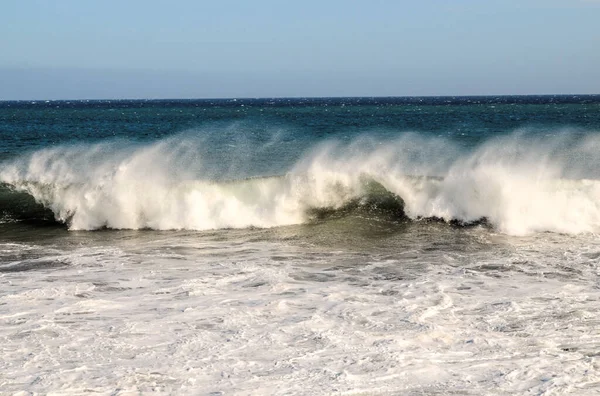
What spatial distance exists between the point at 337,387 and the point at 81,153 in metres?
15.1

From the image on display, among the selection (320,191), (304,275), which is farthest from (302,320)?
(320,191)

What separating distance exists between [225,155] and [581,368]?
18581mm

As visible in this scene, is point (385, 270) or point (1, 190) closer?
point (385, 270)

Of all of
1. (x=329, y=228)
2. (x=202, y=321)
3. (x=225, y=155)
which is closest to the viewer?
(x=202, y=321)

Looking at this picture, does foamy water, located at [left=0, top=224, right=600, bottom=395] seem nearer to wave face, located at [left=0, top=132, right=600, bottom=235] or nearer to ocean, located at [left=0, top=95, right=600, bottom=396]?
ocean, located at [left=0, top=95, right=600, bottom=396]

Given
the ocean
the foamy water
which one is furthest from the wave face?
the foamy water

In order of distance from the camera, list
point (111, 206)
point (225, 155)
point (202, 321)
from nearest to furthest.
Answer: point (202, 321) → point (111, 206) → point (225, 155)

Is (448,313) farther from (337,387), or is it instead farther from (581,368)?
(337,387)

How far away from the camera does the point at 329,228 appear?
13.6 metres

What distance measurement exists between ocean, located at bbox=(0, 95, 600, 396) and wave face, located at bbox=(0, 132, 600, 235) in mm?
44

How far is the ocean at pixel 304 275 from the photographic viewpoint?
235 inches

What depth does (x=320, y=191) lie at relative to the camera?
1557cm

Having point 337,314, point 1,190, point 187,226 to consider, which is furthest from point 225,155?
point 337,314

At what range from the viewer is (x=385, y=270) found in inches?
384
